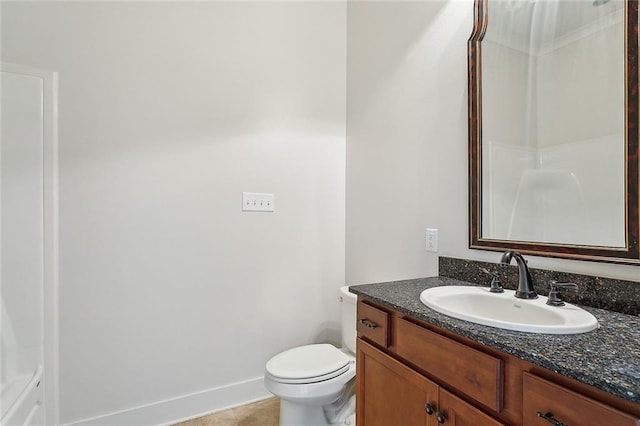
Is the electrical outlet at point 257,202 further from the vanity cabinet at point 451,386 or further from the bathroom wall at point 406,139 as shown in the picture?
the vanity cabinet at point 451,386

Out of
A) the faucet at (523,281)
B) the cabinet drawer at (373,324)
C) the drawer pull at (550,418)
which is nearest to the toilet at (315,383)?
the cabinet drawer at (373,324)

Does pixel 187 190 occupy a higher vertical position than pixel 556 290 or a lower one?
higher

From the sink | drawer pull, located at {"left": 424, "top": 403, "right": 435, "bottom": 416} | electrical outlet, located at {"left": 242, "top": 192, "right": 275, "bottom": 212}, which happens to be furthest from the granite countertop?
electrical outlet, located at {"left": 242, "top": 192, "right": 275, "bottom": 212}

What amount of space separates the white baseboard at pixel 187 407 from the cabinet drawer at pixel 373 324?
1.10 meters

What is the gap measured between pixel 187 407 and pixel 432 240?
1646 millimetres

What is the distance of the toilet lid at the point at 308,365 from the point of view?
1.46 m

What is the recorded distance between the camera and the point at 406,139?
175 cm

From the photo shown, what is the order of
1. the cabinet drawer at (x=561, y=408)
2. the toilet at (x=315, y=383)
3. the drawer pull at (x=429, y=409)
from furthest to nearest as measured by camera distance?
the toilet at (x=315, y=383), the drawer pull at (x=429, y=409), the cabinet drawer at (x=561, y=408)

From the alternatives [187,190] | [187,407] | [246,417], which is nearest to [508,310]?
[246,417]

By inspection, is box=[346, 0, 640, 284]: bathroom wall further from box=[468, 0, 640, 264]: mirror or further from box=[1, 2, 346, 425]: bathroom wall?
box=[1, 2, 346, 425]: bathroom wall

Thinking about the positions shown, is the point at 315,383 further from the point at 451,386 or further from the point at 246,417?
the point at 451,386

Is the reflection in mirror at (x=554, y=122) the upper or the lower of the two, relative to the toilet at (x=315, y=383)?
upper

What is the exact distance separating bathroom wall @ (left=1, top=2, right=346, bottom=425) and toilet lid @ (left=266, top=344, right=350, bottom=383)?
0.41 meters

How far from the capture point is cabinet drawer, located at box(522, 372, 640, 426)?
56 centimetres
